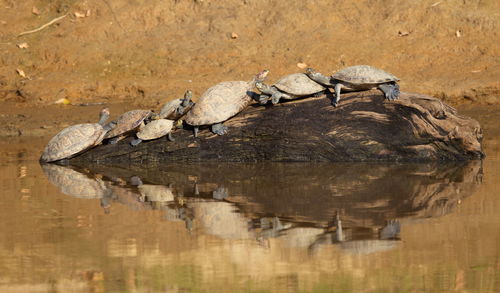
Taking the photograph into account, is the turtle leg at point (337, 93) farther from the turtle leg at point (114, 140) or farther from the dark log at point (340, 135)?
the turtle leg at point (114, 140)

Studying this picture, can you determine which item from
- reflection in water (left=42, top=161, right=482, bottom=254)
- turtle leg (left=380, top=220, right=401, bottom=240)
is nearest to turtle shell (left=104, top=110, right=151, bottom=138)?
reflection in water (left=42, top=161, right=482, bottom=254)

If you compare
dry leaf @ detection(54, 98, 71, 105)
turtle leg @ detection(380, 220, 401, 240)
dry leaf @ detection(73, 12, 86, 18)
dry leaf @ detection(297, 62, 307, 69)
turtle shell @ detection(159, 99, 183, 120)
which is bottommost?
turtle leg @ detection(380, 220, 401, 240)

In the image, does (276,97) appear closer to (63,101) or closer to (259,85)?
(259,85)

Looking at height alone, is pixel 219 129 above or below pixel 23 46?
below

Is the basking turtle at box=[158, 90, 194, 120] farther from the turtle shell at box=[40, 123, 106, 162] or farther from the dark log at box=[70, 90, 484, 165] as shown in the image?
the turtle shell at box=[40, 123, 106, 162]

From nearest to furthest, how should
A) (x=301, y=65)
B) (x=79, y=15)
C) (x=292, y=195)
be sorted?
(x=292, y=195), (x=301, y=65), (x=79, y=15)

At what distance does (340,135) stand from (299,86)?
75 cm

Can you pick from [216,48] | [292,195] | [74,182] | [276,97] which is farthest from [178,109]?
[216,48]

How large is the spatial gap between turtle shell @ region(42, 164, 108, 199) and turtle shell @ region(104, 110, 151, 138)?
736 mm

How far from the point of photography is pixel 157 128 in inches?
406

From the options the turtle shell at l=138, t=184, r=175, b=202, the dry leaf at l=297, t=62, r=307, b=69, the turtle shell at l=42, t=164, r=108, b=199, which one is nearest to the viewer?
the turtle shell at l=138, t=184, r=175, b=202

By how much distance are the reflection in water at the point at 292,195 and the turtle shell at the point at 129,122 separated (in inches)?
19.3

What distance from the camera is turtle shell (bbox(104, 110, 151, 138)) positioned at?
1047 cm

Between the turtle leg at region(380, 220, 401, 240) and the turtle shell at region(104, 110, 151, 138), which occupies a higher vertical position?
the turtle shell at region(104, 110, 151, 138)
